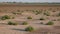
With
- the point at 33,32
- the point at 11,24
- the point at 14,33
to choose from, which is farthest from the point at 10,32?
the point at 11,24

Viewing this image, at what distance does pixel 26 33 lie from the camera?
86.8 feet

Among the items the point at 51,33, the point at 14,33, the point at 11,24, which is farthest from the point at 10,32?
the point at 11,24

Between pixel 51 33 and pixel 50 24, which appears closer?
pixel 51 33

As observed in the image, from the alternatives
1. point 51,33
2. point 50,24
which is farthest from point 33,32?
point 50,24

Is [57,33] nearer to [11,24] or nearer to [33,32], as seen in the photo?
[33,32]

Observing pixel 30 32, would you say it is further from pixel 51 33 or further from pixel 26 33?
pixel 51 33

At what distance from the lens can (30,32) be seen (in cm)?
2691

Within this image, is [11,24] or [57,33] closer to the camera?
[57,33]

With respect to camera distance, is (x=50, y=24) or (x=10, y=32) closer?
(x=10, y=32)

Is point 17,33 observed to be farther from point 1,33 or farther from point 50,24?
point 50,24

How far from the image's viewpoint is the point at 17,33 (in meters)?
26.5

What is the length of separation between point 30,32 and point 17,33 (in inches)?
60.2

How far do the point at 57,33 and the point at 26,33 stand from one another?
345 cm

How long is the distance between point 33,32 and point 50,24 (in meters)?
8.05
